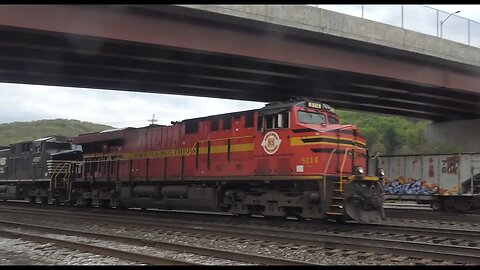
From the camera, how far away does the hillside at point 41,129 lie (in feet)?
431

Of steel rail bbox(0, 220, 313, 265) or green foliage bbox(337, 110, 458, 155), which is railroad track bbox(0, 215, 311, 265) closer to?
steel rail bbox(0, 220, 313, 265)

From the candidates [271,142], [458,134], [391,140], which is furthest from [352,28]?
[391,140]

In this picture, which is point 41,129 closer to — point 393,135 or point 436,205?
point 393,135

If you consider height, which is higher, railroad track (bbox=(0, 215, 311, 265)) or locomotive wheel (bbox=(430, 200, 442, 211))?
locomotive wheel (bbox=(430, 200, 442, 211))

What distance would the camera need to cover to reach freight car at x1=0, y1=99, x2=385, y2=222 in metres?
13.4

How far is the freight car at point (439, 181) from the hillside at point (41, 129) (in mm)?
116738

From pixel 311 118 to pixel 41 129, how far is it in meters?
140

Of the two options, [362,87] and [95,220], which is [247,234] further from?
[362,87]

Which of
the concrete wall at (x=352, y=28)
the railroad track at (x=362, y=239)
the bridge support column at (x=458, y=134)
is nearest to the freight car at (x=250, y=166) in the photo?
the railroad track at (x=362, y=239)

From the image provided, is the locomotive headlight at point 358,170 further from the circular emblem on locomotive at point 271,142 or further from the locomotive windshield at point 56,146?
the locomotive windshield at point 56,146

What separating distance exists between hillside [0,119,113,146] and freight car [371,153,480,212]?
383 feet

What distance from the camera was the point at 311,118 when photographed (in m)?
14.4

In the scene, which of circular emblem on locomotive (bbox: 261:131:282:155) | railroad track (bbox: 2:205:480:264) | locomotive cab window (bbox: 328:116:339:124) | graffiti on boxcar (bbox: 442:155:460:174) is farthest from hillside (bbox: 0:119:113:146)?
railroad track (bbox: 2:205:480:264)

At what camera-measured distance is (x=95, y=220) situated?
633 inches
